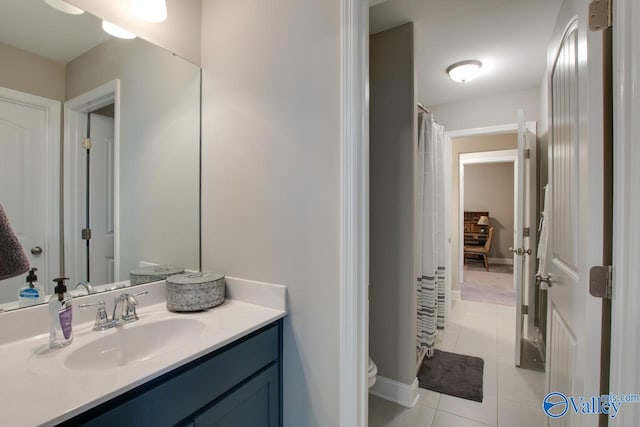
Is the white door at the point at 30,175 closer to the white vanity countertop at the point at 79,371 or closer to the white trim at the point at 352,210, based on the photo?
the white vanity countertop at the point at 79,371

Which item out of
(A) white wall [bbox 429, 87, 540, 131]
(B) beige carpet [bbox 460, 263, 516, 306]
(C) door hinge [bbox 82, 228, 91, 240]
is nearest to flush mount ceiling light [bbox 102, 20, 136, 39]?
(C) door hinge [bbox 82, 228, 91, 240]

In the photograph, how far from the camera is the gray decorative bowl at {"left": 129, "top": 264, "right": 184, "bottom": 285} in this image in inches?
53.0

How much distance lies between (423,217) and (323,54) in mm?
1673

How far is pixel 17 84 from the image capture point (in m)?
1.03

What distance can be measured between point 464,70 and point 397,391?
2609mm

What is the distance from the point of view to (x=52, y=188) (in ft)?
3.66

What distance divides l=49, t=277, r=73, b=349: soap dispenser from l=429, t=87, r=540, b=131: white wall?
361 centimetres

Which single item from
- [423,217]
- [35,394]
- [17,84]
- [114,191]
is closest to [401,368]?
[423,217]

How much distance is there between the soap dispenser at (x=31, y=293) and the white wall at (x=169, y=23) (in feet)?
3.52

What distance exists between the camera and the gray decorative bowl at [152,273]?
4.42 feet

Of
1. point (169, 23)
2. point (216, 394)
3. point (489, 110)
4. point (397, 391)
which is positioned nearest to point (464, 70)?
point (489, 110)

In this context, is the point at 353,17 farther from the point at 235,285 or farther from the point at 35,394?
the point at 35,394

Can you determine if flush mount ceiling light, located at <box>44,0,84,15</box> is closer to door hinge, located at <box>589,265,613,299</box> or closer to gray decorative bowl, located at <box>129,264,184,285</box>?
gray decorative bowl, located at <box>129,264,184,285</box>

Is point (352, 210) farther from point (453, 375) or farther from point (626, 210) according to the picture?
point (453, 375)
